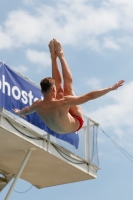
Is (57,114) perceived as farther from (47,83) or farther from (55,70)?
(55,70)

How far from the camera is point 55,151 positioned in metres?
16.8

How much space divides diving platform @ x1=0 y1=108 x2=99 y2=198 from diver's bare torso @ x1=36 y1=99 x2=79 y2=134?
463 centimetres

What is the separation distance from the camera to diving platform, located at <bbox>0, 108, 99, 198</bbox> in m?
15.5

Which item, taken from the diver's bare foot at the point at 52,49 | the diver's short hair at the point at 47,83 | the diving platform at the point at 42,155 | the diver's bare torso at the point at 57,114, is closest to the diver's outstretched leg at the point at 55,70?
the diver's bare foot at the point at 52,49

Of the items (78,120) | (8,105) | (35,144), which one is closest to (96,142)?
(35,144)

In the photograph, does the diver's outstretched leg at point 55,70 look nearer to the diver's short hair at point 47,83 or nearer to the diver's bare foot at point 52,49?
the diver's bare foot at point 52,49

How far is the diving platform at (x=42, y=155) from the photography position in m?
15.5

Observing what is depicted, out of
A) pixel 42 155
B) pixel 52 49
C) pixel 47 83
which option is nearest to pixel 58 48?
pixel 52 49

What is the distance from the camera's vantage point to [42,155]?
16.7 metres

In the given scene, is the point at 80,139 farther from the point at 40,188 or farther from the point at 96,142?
the point at 40,188

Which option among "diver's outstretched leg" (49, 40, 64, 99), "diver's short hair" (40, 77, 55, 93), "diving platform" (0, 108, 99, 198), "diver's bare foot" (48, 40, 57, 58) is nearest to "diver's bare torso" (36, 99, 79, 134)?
"diver's short hair" (40, 77, 55, 93)

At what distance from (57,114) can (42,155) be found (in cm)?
672

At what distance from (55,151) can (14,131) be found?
1978mm

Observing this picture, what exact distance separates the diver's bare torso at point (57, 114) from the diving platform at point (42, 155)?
463 centimetres
